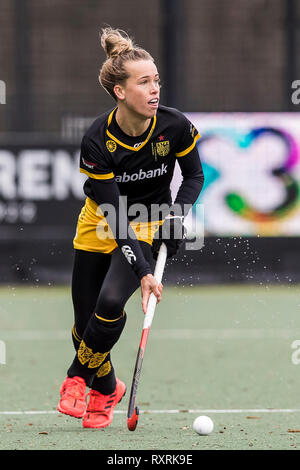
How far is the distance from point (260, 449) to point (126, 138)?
1.54 metres

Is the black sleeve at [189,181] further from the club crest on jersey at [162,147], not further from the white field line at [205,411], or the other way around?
the white field line at [205,411]

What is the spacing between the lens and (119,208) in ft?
16.3

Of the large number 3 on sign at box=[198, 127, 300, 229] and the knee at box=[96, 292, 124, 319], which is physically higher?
the knee at box=[96, 292, 124, 319]

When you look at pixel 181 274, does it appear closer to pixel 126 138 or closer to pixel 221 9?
pixel 221 9

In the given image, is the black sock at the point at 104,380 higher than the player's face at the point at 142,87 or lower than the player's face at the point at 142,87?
lower

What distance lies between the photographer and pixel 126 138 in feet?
16.8

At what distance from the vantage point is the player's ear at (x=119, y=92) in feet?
16.5

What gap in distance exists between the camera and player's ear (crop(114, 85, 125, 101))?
5027mm

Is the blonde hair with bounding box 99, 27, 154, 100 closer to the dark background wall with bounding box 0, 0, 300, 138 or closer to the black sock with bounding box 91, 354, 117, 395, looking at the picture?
the black sock with bounding box 91, 354, 117, 395

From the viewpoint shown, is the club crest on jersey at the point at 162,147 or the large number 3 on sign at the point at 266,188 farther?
the large number 3 on sign at the point at 266,188

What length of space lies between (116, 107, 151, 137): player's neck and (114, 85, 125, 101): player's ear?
67mm

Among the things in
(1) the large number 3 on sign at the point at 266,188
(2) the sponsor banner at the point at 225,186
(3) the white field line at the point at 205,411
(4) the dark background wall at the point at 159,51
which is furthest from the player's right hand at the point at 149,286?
(4) the dark background wall at the point at 159,51

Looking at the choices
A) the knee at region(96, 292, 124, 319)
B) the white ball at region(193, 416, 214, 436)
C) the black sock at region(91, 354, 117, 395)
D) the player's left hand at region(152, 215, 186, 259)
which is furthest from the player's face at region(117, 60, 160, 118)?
the white ball at region(193, 416, 214, 436)

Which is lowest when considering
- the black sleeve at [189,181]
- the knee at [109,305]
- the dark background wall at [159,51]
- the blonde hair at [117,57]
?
the dark background wall at [159,51]
